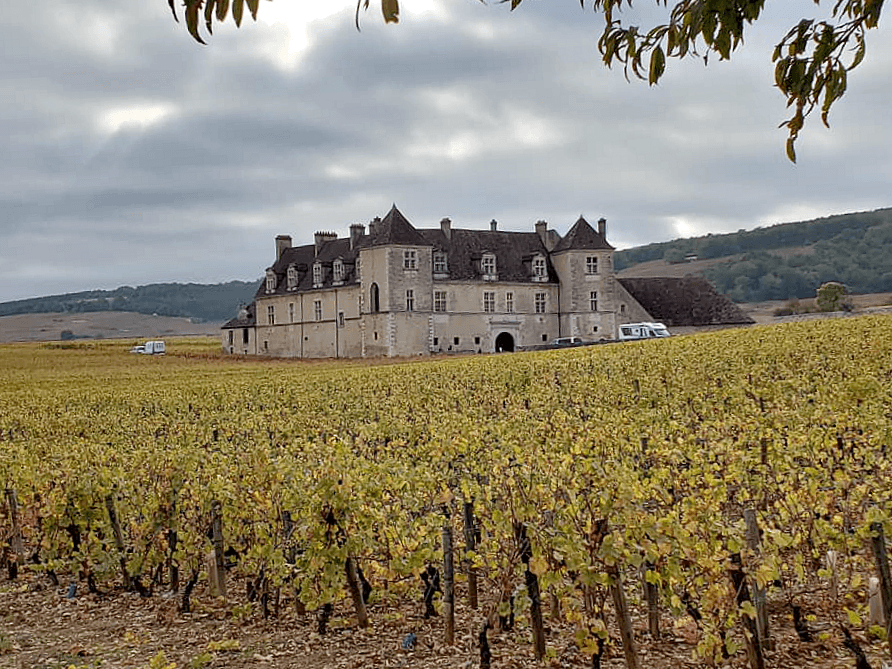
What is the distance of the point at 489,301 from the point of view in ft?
204

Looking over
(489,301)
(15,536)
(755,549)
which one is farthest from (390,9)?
(489,301)

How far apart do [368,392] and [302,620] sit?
55.2ft

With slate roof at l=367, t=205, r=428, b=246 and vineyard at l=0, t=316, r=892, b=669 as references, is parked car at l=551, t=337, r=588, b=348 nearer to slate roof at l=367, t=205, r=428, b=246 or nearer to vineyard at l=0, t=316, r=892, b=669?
slate roof at l=367, t=205, r=428, b=246

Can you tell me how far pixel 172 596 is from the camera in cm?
867

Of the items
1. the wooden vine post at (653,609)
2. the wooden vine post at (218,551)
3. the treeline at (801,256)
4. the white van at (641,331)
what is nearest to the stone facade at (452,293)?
the white van at (641,331)

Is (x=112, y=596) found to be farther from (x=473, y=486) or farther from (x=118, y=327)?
(x=118, y=327)

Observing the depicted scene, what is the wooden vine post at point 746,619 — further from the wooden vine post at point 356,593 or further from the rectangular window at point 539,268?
the rectangular window at point 539,268

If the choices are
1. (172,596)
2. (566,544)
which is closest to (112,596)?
(172,596)

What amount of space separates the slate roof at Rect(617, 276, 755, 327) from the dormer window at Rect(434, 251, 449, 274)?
1457 centimetres

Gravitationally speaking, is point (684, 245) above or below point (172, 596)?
above

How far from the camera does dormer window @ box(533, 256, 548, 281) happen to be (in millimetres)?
63500

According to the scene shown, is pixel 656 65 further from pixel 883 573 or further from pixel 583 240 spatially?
pixel 583 240

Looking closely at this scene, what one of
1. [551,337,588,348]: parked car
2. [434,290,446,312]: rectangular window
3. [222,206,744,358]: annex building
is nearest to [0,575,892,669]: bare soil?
[222,206,744,358]: annex building

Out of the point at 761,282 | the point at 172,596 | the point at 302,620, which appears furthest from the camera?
the point at 761,282
